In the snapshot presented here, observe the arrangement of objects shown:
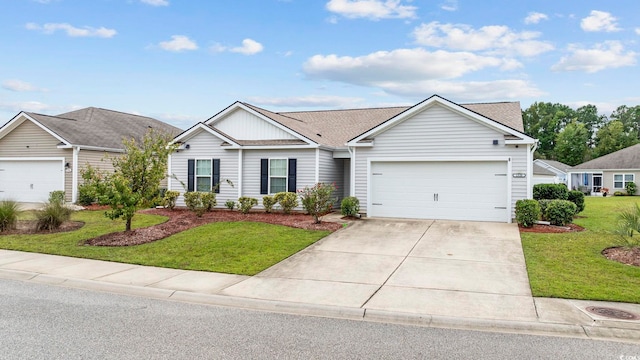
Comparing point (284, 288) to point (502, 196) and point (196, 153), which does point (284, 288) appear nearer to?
point (502, 196)

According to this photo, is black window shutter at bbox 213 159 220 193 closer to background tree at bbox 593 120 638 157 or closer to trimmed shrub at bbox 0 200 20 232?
trimmed shrub at bbox 0 200 20 232

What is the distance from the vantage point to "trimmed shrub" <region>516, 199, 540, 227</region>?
44.9 ft

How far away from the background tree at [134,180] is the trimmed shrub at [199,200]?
4527mm

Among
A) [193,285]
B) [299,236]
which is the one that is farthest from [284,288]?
[299,236]

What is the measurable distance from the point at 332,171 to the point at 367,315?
43.9 feet

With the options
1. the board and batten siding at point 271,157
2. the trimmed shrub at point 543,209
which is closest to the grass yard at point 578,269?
the trimmed shrub at point 543,209

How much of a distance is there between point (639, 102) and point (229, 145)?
83.0 meters

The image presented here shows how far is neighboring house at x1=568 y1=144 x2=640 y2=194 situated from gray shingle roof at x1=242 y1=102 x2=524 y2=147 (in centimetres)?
2561

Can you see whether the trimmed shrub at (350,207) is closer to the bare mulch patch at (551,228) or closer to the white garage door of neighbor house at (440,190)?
the white garage door of neighbor house at (440,190)

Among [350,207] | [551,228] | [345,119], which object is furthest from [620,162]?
[350,207]

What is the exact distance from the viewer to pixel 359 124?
2245 cm

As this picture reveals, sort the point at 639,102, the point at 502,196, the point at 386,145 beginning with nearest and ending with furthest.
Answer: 1. the point at 502,196
2. the point at 386,145
3. the point at 639,102

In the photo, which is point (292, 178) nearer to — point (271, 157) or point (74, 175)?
point (271, 157)

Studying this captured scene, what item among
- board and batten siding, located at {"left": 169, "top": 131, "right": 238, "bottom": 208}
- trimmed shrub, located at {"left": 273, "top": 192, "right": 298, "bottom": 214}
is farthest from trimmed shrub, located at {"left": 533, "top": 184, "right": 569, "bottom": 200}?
board and batten siding, located at {"left": 169, "top": 131, "right": 238, "bottom": 208}
